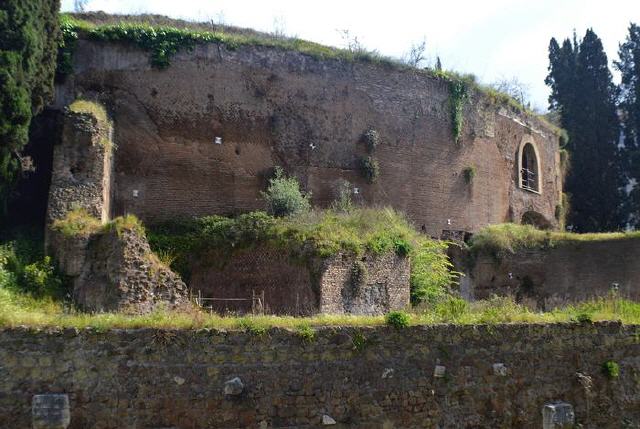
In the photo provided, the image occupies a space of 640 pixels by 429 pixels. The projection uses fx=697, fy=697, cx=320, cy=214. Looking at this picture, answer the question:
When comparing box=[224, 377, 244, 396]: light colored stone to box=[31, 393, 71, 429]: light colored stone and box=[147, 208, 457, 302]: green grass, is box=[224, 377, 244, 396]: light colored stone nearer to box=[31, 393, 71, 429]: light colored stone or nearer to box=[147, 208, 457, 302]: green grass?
box=[31, 393, 71, 429]: light colored stone

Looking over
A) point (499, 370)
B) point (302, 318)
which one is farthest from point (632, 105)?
point (302, 318)

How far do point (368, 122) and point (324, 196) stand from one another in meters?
3.05

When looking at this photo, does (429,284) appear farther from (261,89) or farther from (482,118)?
(482,118)

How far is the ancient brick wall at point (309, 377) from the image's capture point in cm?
813

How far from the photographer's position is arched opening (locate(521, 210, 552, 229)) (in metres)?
28.4

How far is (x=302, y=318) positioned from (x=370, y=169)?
44.0 ft

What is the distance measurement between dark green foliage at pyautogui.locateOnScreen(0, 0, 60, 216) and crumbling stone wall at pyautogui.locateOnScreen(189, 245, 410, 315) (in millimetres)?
4762

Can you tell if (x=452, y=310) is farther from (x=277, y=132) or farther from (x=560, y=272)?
(x=560, y=272)

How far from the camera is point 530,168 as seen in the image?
29.2 m

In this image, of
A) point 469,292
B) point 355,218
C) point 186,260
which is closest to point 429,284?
point 355,218

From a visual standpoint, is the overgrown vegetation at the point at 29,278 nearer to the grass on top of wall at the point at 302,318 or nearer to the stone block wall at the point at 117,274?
the stone block wall at the point at 117,274

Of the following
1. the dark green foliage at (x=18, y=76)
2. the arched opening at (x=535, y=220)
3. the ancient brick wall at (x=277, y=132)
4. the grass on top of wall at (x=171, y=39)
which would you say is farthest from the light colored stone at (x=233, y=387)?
the arched opening at (x=535, y=220)

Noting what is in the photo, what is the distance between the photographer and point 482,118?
2595cm

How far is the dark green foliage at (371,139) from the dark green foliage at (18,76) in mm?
10092
